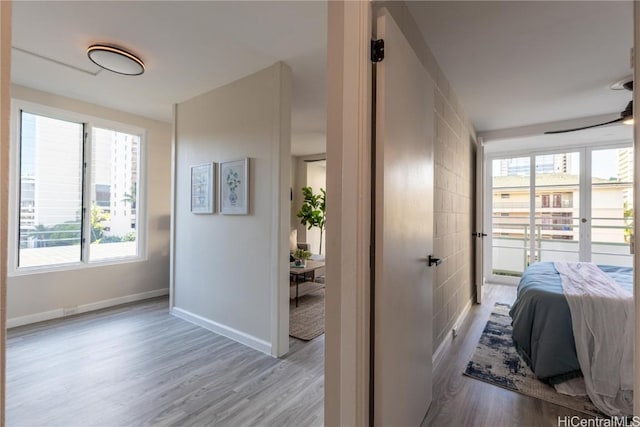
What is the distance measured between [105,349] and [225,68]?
2.72 meters

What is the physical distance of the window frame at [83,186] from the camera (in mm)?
3055

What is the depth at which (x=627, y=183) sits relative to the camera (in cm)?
430

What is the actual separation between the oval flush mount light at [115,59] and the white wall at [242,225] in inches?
30.6

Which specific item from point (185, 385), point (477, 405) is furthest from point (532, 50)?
point (185, 385)

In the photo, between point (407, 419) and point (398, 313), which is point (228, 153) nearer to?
point (398, 313)

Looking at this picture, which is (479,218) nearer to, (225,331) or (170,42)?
(225,331)

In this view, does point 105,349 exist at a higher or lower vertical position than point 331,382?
lower

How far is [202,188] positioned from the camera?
→ 314cm

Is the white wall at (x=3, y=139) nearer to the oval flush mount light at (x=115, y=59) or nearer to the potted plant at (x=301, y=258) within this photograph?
the oval flush mount light at (x=115, y=59)

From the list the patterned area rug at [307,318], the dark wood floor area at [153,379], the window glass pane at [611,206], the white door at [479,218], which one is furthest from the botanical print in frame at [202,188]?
the window glass pane at [611,206]

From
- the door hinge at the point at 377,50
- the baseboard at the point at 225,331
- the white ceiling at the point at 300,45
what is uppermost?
the white ceiling at the point at 300,45

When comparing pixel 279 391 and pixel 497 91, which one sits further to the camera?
pixel 497 91

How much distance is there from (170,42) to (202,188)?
138 cm

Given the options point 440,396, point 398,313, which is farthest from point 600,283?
point 398,313
